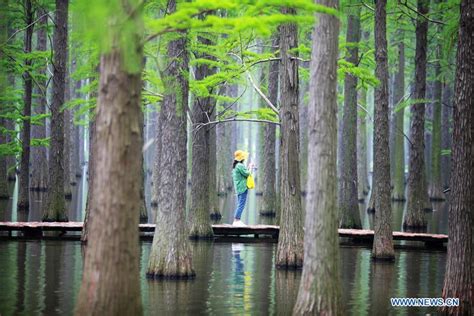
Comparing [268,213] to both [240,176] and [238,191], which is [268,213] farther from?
[240,176]

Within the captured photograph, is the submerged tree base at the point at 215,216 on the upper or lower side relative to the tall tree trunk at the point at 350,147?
lower

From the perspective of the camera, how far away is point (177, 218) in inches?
561

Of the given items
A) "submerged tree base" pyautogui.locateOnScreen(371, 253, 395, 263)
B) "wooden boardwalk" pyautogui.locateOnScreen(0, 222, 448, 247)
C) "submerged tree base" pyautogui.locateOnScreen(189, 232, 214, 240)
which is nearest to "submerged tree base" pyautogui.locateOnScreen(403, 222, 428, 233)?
"wooden boardwalk" pyautogui.locateOnScreen(0, 222, 448, 247)

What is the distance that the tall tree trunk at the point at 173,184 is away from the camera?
14.2 metres

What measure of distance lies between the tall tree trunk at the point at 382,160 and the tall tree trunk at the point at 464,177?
523 centimetres

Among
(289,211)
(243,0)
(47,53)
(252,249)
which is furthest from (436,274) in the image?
(47,53)

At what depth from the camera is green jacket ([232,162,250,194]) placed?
70.3 feet

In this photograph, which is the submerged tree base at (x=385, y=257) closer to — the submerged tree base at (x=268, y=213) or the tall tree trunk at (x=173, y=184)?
the tall tree trunk at (x=173, y=184)

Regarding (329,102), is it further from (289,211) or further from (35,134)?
(35,134)

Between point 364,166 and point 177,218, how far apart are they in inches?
1025

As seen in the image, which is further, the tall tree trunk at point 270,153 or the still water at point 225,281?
the tall tree trunk at point 270,153

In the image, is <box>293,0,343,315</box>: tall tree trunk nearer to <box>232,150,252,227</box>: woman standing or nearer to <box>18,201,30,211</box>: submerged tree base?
<box>232,150,252,227</box>: woman standing

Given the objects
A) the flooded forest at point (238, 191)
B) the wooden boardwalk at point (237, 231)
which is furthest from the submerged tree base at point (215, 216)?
the wooden boardwalk at point (237, 231)

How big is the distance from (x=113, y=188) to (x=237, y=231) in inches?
534
